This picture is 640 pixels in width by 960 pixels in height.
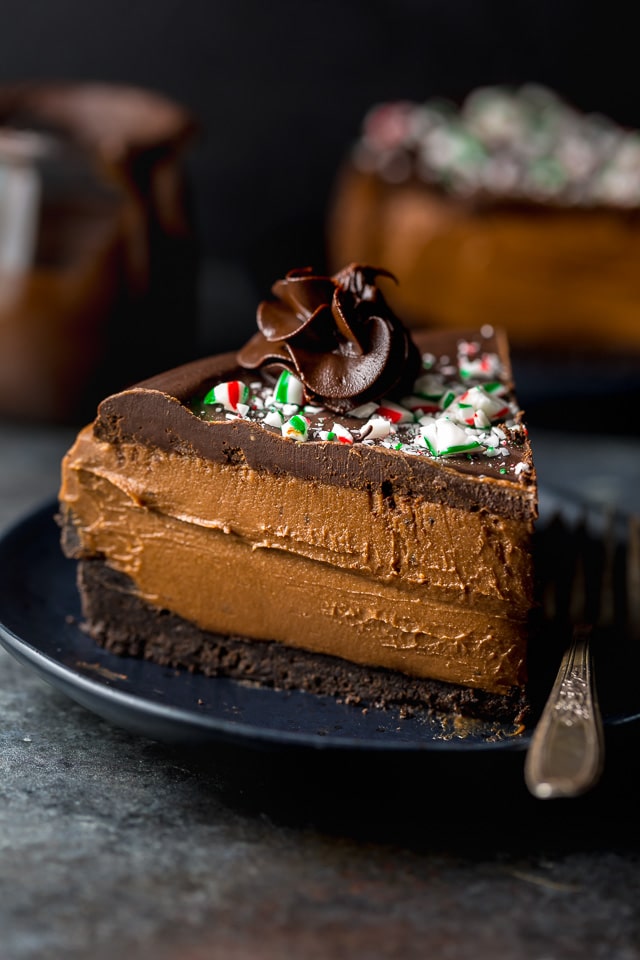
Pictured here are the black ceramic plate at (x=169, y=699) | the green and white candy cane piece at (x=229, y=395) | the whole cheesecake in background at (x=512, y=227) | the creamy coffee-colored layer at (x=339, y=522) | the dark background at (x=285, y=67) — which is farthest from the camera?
Answer: the dark background at (x=285, y=67)

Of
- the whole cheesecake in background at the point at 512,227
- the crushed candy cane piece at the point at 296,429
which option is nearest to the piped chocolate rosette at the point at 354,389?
the crushed candy cane piece at the point at 296,429

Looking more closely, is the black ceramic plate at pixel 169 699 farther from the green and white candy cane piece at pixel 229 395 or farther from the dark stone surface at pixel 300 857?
the green and white candy cane piece at pixel 229 395

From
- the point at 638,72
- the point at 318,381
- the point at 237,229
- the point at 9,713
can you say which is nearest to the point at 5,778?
the point at 9,713

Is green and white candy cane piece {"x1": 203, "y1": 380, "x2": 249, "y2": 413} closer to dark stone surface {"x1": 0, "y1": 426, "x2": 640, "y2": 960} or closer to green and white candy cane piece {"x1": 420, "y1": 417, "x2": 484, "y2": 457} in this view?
green and white candy cane piece {"x1": 420, "y1": 417, "x2": 484, "y2": 457}

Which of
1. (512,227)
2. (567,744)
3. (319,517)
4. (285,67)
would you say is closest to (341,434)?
(319,517)

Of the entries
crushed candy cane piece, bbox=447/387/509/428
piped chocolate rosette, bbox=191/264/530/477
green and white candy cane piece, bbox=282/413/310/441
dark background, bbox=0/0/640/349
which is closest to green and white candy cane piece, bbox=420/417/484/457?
piped chocolate rosette, bbox=191/264/530/477

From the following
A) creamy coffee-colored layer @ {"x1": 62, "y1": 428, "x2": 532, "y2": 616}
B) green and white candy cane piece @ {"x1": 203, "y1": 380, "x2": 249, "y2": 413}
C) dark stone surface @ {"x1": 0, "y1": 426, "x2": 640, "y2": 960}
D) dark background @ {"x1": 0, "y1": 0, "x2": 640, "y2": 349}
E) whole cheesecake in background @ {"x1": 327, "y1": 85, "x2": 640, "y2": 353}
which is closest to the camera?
dark stone surface @ {"x1": 0, "y1": 426, "x2": 640, "y2": 960}
